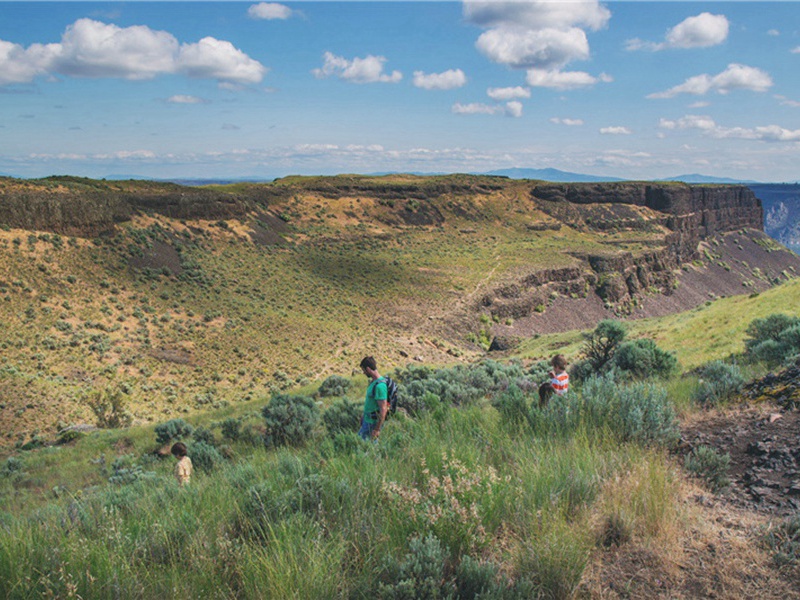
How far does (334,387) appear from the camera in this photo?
675 inches

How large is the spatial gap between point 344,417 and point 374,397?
2136 millimetres

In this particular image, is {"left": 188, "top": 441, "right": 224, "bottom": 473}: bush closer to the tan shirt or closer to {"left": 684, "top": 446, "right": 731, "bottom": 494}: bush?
the tan shirt

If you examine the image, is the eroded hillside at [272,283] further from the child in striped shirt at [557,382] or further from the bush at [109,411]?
the child in striped shirt at [557,382]

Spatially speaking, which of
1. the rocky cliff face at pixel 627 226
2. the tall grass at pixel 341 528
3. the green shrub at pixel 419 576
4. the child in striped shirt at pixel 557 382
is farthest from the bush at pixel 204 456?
the rocky cliff face at pixel 627 226

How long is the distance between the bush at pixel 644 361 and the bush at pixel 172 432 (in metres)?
10.4

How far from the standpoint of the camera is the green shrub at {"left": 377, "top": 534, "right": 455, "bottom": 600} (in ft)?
8.80

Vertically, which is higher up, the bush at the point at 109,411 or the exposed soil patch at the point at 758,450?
the exposed soil patch at the point at 758,450

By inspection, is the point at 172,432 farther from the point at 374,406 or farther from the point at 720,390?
the point at 720,390

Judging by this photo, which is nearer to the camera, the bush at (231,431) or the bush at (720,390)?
the bush at (720,390)

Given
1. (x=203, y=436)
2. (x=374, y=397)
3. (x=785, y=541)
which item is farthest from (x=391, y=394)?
(x=203, y=436)

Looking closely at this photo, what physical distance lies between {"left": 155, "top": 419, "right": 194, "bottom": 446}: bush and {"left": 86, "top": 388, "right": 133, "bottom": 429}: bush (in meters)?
6.48

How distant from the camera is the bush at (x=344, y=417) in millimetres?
8812

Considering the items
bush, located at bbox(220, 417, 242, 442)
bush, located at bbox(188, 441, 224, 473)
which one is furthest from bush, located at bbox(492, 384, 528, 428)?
bush, located at bbox(220, 417, 242, 442)

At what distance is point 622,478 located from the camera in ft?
12.4
